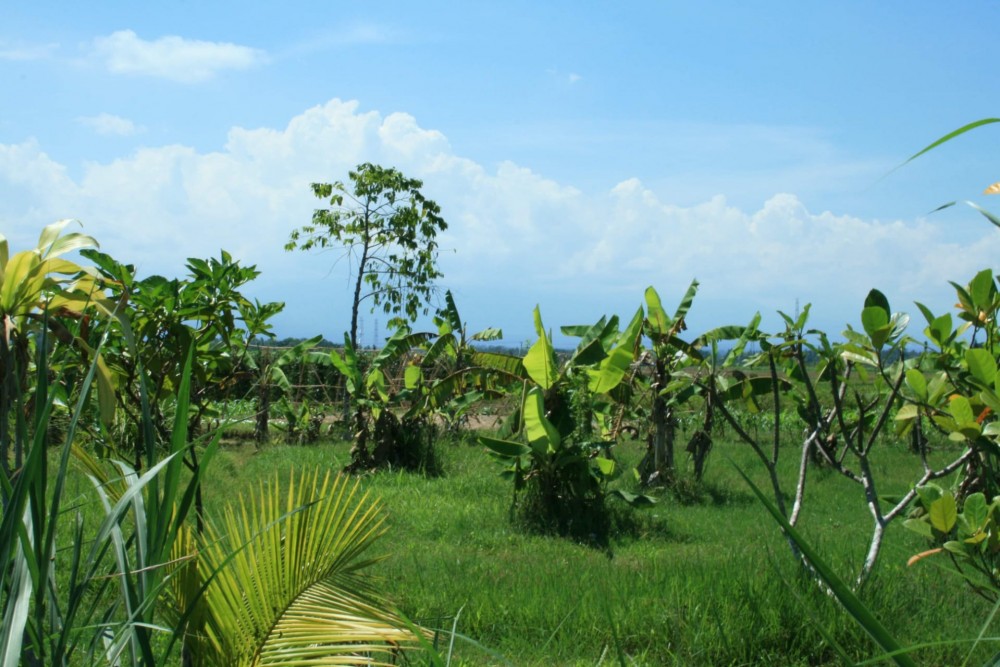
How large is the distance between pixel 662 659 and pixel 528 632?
669mm

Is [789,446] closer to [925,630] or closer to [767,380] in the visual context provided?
[767,380]

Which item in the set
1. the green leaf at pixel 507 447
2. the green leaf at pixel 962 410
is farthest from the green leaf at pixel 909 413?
the green leaf at pixel 507 447

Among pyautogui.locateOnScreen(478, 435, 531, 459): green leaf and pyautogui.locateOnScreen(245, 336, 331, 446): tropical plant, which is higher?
pyautogui.locateOnScreen(245, 336, 331, 446): tropical plant

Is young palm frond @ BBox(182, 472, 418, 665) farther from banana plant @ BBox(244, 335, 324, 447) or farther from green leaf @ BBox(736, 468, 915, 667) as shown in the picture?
banana plant @ BBox(244, 335, 324, 447)

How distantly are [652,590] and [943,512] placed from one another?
1636 mm

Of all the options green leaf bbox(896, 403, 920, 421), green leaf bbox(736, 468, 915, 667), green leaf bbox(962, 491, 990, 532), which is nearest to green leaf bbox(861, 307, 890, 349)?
green leaf bbox(896, 403, 920, 421)

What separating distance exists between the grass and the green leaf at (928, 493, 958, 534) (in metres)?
0.56

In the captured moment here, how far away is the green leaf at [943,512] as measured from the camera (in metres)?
3.24

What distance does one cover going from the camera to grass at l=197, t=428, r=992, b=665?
3910 millimetres

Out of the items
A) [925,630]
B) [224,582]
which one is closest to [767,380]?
[925,630]

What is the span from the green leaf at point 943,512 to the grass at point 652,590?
0.56m

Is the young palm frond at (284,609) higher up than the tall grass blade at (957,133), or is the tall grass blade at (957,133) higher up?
the tall grass blade at (957,133)

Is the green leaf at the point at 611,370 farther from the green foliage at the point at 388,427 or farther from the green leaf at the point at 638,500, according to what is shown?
the green foliage at the point at 388,427

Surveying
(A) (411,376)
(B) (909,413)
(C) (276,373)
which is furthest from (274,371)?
(B) (909,413)
